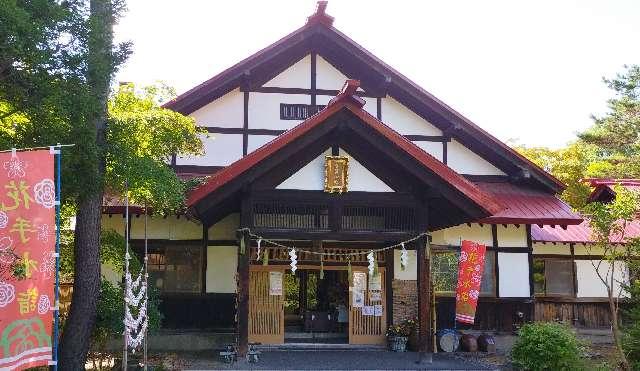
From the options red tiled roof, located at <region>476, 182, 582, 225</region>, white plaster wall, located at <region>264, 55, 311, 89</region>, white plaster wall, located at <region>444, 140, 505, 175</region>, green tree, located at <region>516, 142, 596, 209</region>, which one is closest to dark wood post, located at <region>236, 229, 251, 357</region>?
white plaster wall, located at <region>264, 55, 311, 89</region>

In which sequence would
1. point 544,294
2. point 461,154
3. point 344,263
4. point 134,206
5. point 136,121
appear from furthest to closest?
point 544,294 → point 461,154 → point 344,263 → point 134,206 → point 136,121

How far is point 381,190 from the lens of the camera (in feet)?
39.9

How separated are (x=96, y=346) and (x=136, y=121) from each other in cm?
520

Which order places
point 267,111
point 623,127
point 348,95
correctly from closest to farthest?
point 348,95
point 267,111
point 623,127

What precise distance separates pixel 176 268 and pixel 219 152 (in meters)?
3.16

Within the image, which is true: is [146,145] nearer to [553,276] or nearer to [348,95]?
[348,95]

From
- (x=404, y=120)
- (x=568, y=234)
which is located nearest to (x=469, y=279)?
Answer: (x=404, y=120)

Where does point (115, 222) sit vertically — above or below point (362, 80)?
below

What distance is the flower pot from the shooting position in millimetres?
13758

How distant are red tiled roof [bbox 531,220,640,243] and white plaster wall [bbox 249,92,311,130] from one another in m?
7.91

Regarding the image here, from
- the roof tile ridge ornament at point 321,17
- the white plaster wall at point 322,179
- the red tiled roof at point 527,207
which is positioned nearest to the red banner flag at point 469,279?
the red tiled roof at point 527,207

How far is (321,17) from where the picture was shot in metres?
15.4

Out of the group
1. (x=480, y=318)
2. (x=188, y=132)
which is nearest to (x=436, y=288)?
(x=480, y=318)

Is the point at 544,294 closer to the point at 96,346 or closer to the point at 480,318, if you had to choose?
the point at 480,318
